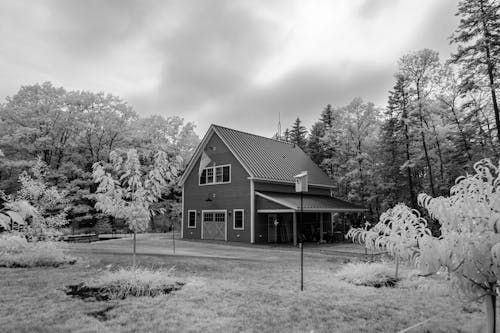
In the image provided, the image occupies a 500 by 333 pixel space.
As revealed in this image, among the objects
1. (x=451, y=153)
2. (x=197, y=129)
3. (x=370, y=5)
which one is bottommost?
(x=451, y=153)

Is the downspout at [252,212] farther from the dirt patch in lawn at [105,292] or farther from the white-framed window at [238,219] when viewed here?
the dirt patch in lawn at [105,292]

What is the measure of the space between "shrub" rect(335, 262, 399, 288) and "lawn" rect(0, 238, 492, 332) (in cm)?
37

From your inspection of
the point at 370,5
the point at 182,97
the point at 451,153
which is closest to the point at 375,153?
the point at 451,153

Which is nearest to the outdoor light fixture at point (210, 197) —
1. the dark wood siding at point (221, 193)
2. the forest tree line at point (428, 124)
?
the dark wood siding at point (221, 193)

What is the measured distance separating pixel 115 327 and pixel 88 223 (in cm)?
3151

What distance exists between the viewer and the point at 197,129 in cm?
4022

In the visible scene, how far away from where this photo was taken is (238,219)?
2295cm

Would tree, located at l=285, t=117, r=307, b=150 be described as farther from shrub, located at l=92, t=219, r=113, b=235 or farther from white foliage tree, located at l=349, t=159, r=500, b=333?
white foliage tree, located at l=349, t=159, r=500, b=333

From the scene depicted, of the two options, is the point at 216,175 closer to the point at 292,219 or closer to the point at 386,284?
the point at 292,219

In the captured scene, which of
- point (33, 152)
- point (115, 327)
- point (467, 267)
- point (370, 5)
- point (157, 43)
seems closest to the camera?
point (467, 267)

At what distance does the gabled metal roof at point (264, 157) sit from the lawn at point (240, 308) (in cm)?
1440

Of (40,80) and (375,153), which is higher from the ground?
(40,80)

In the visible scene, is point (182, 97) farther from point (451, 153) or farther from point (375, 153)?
point (451, 153)

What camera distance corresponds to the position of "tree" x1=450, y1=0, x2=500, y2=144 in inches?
748
